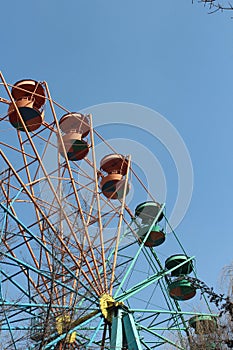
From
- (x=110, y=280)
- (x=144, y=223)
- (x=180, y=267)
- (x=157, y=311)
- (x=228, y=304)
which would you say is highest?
(x=144, y=223)

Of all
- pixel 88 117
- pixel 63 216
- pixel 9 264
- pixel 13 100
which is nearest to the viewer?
pixel 9 264

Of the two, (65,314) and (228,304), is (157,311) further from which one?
(228,304)

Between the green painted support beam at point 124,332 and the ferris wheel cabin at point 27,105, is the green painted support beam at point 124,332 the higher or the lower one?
the lower one

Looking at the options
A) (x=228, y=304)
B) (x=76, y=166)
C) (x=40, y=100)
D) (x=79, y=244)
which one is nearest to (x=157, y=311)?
(x=79, y=244)

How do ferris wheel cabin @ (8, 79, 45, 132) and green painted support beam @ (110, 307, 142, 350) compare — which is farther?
ferris wheel cabin @ (8, 79, 45, 132)

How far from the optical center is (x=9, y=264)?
1253cm

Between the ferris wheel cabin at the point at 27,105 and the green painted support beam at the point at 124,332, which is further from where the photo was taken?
the ferris wheel cabin at the point at 27,105

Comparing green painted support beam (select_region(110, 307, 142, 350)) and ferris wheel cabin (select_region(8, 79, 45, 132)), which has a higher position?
ferris wheel cabin (select_region(8, 79, 45, 132))

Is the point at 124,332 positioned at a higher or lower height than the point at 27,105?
lower

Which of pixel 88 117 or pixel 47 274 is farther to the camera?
pixel 88 117

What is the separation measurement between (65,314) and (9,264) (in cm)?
204

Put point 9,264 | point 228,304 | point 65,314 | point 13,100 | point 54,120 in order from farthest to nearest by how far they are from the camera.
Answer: point 54,120 → point 13,100 → point 9,264 → point 65,314 → point 228,304

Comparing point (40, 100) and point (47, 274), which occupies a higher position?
point (40, 100)

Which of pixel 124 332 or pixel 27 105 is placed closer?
pixel 124 332
